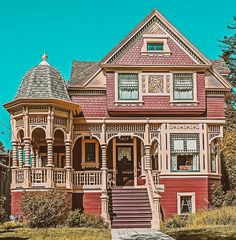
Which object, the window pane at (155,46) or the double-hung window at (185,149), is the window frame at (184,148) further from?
the window pane at (155,46)

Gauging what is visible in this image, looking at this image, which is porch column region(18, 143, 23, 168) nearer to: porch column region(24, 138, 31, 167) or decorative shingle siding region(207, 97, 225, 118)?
porch column region(24, 138, 31, 167)

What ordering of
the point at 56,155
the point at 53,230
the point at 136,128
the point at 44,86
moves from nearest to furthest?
the point at 53,230 < the point at 44,86 < the point at 136,128 < the point at 56,155

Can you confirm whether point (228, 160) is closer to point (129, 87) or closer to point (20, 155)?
point (129, 87)

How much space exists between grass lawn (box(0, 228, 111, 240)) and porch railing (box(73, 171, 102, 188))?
5.61 m

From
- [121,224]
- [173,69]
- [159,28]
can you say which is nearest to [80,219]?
[121,224]

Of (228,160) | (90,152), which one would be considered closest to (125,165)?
(90,152)

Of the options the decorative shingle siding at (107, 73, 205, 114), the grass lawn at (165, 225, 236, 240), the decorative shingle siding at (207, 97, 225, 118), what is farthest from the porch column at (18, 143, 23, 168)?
the decorative shingle siding at (207, 97, 225, 118)

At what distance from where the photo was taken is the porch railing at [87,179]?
26125 millimetres

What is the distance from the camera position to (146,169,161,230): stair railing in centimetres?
2334

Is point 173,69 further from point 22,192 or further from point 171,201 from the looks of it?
point 22,192

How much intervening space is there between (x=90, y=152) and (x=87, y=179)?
2.87 m

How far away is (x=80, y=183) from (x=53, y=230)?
242 inches

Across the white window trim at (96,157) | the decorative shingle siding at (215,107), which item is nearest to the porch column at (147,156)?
the white window trim at (96,157)

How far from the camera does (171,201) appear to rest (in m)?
26.9
